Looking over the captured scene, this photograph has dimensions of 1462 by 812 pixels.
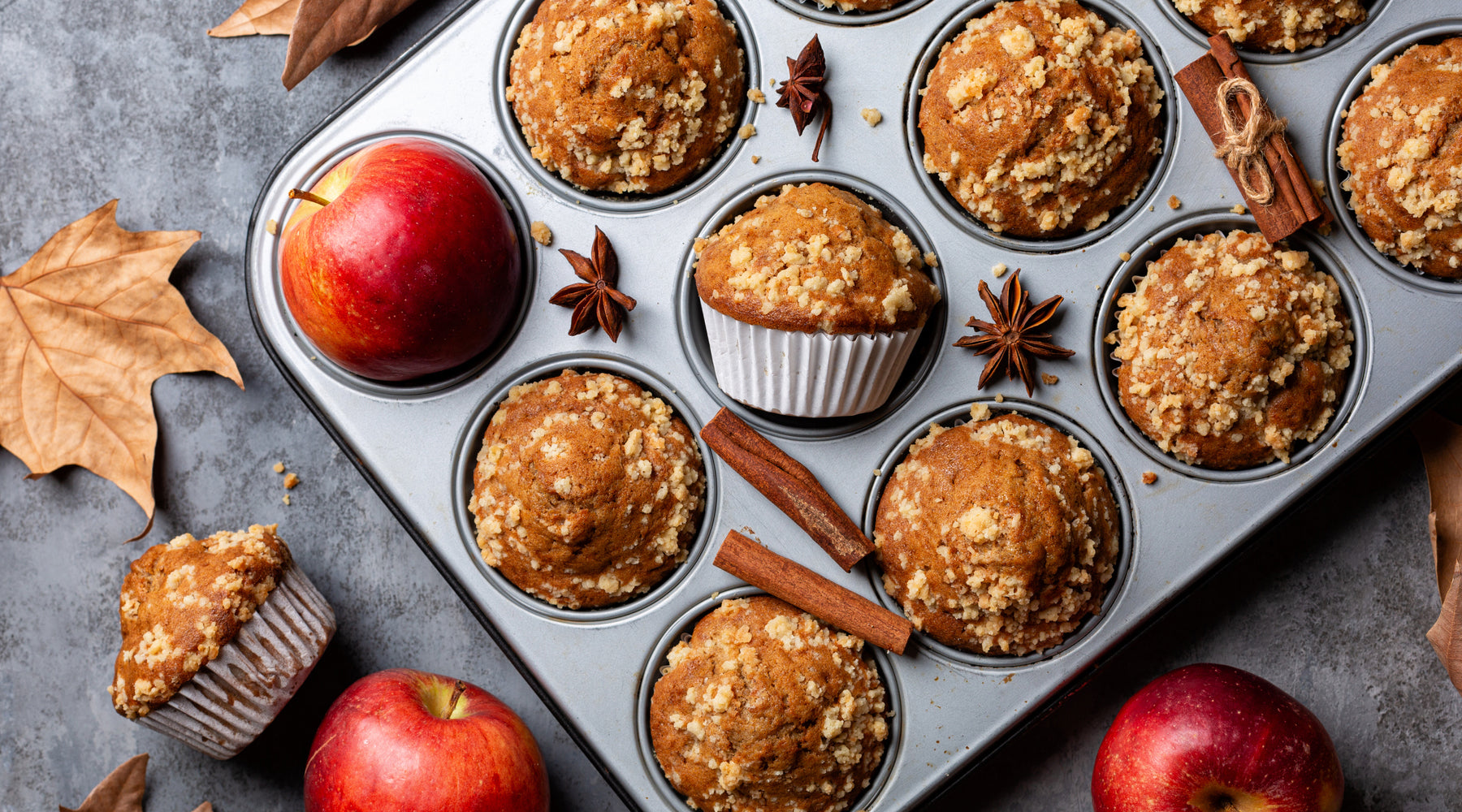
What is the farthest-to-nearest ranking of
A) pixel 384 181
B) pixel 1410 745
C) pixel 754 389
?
pixel 1410 745 → pixel 754 389 → pixel 384 181

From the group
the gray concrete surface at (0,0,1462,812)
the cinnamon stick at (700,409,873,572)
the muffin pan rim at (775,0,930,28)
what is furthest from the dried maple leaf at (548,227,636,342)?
the gray concrete surface at (0,0,1462,812)

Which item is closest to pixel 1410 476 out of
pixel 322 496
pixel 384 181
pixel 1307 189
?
pixel 1307 189

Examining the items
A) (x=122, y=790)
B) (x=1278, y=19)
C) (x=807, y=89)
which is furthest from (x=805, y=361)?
→ (x=122, y=790)

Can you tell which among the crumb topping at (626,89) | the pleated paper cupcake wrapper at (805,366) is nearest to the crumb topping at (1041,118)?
the pleated paper cupcake wrapper at (805,366)

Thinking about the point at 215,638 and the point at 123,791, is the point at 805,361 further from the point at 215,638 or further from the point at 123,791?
the point at 123,791

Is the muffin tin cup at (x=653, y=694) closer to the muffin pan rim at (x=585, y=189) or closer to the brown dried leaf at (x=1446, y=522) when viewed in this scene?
the muffin pan rim at (x=585, y=189)

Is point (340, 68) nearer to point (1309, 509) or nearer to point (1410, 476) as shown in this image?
point (1309, 509)
